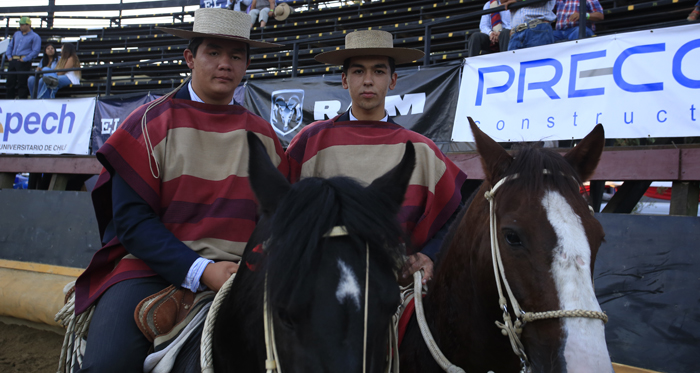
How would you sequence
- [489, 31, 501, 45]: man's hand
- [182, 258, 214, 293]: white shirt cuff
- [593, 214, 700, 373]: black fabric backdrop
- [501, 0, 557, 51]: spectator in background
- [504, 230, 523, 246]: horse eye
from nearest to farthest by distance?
[504, 230, 523, 246]: horse eye, [182, 258, 214, 293]: white shirt cuff, [593, 214, 700, 373]: black fabric backdrop, [501, 0, 557, 51]: spectator in background, [489, 31, 501, 45]: man's hand

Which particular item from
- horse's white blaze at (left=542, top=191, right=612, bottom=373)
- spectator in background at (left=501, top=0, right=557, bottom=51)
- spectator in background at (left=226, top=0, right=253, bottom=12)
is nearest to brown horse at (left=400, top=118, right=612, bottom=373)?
horse's white blaze at (left=542, top=191, right=612, bottom=373)

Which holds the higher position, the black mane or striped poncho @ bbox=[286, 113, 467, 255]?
striped poncho @ bbox=[286, 113, 467, 255]

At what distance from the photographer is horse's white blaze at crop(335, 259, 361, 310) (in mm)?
1209

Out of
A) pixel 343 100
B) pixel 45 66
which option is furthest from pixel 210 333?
pixel 45 66

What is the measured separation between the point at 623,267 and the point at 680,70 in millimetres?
1701

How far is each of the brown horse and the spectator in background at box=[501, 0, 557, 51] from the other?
389cm

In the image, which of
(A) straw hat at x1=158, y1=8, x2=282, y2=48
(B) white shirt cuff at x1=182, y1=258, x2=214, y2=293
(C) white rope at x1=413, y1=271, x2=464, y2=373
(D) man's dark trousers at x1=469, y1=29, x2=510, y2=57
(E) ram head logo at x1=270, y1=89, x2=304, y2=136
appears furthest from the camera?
(E) ram head logo at x1=270, y1=89, x2=304, y2=136

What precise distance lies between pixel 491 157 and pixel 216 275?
3.93 feet

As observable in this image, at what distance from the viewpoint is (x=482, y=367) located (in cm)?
185

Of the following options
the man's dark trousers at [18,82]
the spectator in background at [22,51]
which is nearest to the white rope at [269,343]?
the man's dark trousers at [18,82]

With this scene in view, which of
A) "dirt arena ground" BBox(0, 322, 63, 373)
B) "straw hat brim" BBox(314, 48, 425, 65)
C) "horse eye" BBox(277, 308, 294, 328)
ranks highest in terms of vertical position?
→ "straw hat brim" BBox(314, 48, 425, 65)

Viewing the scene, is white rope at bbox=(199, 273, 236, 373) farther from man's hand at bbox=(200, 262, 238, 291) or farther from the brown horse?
the brown horse

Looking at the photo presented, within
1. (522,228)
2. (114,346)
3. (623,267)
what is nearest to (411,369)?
(522,228)

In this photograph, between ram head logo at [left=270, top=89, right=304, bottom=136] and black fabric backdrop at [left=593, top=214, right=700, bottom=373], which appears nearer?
black fabric backdrop at [left=593, top=214, right=700, bottom=373]
